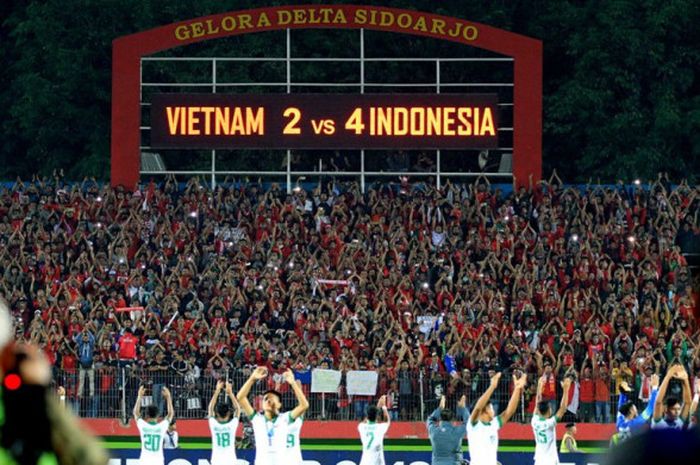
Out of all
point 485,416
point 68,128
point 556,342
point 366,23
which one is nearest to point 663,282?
point 556,342

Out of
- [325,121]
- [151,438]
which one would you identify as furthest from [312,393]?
[325,121]

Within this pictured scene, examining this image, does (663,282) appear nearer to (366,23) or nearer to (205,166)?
(366,23)

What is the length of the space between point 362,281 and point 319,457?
682cm

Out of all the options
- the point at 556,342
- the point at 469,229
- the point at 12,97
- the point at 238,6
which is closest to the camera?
the point at 556,342

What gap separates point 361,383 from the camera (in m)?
24.4

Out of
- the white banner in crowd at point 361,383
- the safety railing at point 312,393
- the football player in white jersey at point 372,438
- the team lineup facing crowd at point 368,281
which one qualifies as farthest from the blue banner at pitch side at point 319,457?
the football player in white jersey at point 372,438

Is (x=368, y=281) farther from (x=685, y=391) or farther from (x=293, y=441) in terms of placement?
(x=685, y=391)

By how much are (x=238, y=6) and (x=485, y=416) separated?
30.8 metres

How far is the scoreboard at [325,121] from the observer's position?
33.9 m

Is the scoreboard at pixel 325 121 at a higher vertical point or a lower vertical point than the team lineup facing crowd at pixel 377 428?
higher

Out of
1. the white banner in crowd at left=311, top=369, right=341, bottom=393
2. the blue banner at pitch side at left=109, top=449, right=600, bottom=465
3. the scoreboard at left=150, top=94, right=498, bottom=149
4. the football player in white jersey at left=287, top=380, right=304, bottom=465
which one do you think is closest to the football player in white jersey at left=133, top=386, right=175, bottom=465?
the football player in white jersey at left=287, top=380, right=304, bottom=465

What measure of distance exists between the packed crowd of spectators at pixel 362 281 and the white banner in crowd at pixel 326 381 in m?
0.35

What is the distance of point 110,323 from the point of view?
89.1 feet

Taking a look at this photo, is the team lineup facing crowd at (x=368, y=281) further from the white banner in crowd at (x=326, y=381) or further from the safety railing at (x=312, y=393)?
the white banner in crowd at (x=326, y=381)
